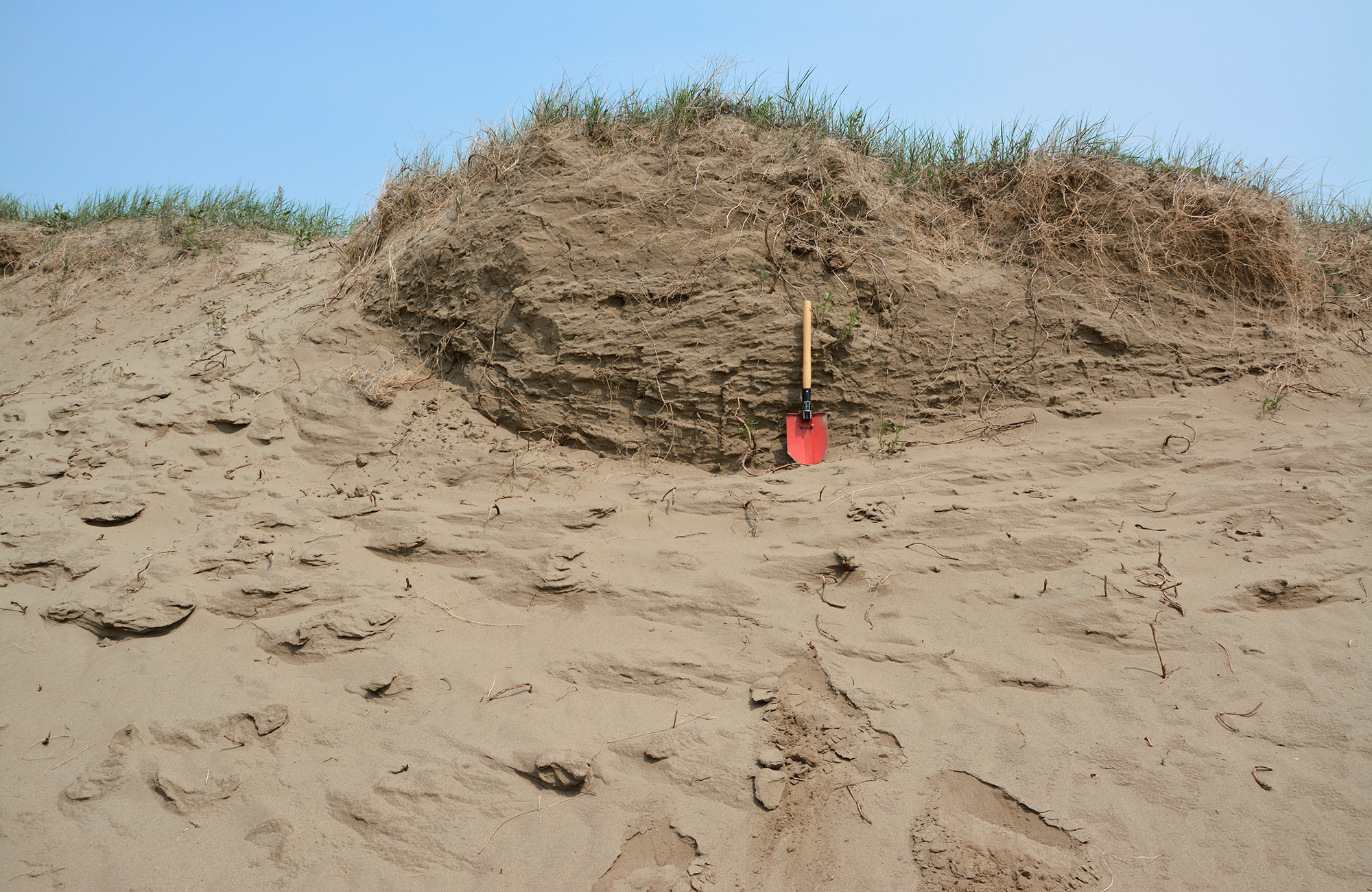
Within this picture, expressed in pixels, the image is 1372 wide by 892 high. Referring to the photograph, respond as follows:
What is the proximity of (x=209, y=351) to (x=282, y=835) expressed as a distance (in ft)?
12.2

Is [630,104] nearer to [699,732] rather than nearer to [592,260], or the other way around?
[592,260]

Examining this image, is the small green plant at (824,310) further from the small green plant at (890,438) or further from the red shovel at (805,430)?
the small green plant at (890,438)

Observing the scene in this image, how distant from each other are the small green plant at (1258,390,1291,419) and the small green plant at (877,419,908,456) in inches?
77.5

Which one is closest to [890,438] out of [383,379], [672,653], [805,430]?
[805,430]

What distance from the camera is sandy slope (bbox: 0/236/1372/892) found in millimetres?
2260

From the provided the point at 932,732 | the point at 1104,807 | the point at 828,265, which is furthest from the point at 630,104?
the point at 1104,807

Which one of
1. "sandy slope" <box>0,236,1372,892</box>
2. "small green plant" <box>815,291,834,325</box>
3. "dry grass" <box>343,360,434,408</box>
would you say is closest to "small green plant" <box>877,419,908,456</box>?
"sandy slope" <box>0,236,1372,892</box>

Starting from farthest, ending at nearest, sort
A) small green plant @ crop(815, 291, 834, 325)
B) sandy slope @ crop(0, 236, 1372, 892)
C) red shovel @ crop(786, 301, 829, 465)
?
1. small green plant @ crop(815, 291, 834, 325)
2. red shovel @ crop(786, 301, 829, 465)
3. sandy slope @ crop(0, 236, 1372, 892)

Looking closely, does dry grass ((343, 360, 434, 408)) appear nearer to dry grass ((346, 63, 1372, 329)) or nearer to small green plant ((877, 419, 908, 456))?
dry grass ((346, 63, 1372, 329))

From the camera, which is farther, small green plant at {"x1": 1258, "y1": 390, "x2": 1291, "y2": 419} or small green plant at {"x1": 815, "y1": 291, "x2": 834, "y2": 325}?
small green plant at {"x1": 815, "y1": 291, "x2": 834, "y2": 325}

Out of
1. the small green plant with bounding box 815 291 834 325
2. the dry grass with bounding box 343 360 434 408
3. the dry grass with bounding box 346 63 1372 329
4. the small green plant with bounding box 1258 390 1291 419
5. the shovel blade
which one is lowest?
the shovel blade

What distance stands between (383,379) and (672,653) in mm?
2603

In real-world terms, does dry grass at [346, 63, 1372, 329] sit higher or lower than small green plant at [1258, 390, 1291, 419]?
higher

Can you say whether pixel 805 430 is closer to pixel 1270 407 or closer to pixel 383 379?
pixel 383 379
